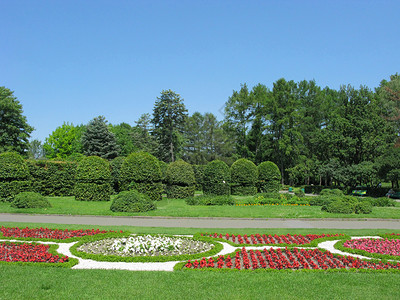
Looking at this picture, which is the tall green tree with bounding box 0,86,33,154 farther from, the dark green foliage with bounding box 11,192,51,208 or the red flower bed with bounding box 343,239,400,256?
the red flower bed with bounding box 343,239,400,256

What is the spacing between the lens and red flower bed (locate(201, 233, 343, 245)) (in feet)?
34.2

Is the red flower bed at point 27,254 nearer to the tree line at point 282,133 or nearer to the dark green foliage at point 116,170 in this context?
the dark green foliage at point 116,170

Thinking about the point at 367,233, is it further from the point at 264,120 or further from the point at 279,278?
the point at 264,120

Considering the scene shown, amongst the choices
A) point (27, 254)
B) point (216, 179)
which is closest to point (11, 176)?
point (216, 179)

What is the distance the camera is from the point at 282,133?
51.0 meters

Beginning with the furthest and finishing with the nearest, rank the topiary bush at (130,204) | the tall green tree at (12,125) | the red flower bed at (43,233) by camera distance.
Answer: the tall green tree at (12,125) → the topiary bush at (130,204) → the red flower bed at (43,233)

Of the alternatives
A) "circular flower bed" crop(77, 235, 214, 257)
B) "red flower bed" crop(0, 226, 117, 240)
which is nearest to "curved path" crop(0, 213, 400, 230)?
"red flower bed" crop(0, 226, 117, 240)

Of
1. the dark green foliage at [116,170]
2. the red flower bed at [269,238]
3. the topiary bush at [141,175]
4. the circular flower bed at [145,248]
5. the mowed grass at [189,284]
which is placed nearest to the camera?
the mowed grass at [189,284]

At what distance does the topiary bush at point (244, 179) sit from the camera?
93.1 feet

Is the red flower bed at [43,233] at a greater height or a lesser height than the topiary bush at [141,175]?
lesser

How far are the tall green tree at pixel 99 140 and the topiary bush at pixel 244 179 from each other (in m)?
28.6

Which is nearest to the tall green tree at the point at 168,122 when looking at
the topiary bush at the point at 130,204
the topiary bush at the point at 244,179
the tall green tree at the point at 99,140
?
the tall green tree at the point at 99,140

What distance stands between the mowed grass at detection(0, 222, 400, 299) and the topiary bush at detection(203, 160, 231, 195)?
1908cm

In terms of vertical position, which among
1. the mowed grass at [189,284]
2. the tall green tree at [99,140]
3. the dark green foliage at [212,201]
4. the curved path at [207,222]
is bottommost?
the curved path at [207,222]
